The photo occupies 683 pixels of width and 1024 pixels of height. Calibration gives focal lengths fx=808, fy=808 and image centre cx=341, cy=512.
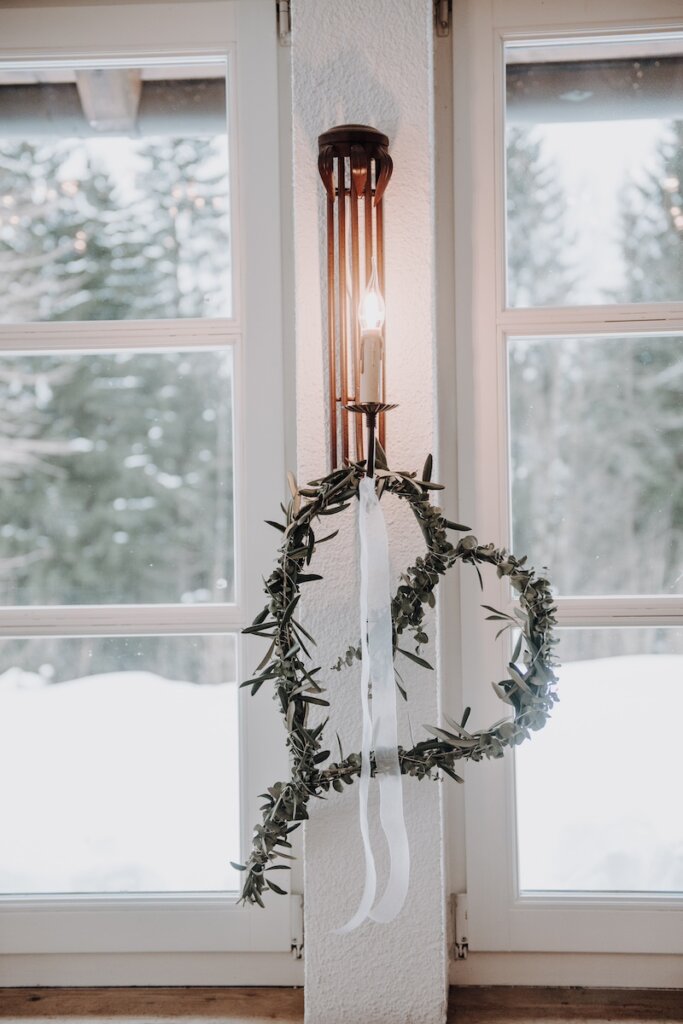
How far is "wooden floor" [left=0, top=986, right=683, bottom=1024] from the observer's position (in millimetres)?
1502

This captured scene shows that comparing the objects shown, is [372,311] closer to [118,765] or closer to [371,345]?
[371,345]

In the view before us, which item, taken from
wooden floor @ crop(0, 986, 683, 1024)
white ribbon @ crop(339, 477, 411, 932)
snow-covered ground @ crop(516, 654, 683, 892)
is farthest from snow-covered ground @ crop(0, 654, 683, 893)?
white ribbon @ crop(339, 477, 411, 932)

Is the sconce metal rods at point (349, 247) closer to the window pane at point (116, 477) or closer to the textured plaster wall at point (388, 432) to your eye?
the textured plaster wall at point (388, 432)

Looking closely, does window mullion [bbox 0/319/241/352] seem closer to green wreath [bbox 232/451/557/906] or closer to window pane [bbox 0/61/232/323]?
window pane [bbox 0/61/232/323]

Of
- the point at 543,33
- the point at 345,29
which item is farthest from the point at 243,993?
the point at 543,33

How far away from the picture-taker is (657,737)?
64.6 inches

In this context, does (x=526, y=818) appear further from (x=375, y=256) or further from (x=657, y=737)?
(x=375, y=256)

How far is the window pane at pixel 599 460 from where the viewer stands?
164 centimetres

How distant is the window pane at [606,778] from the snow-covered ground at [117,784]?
2.03 feet

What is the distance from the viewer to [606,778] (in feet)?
5.40

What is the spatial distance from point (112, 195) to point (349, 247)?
62cm

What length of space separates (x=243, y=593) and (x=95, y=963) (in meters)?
0.81

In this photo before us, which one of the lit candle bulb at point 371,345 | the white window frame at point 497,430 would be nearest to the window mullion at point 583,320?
the white window frame at point 497,430

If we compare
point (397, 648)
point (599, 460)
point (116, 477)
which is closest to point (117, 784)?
point (116, 477)
